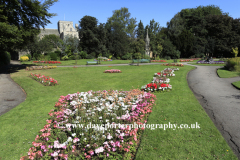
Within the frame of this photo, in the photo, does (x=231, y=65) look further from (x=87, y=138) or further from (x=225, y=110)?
(x=87, y=138)

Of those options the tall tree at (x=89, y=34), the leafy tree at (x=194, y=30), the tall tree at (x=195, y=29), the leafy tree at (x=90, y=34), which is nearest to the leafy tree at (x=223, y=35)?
the leafy tree at (x=194, y=30)

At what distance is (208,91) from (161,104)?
432cm

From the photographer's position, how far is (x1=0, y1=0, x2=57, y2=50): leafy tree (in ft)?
52.0

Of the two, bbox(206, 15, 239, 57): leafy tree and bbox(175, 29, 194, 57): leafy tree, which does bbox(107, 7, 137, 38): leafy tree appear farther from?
Answer: bbox(206, 15, 239, 57): leafy tree

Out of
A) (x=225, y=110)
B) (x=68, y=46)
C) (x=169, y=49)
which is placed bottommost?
(x=225, y=110)

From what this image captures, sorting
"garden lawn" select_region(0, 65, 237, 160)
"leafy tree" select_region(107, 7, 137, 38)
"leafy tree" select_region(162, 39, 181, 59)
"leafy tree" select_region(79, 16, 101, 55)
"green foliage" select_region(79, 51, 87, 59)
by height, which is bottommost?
"garden lawn" select_region(0, 65, 237, 160)

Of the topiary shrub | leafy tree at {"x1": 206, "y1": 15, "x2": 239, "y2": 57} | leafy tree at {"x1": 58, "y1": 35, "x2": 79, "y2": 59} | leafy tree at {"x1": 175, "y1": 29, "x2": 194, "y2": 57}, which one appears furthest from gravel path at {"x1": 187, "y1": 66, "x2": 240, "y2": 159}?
leafy tree at {"x1": 206, "y1": 15, "x2": 239, "y2": 57}

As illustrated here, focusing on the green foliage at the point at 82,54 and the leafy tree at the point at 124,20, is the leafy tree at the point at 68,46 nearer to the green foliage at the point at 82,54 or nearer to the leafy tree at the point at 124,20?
the green foliage at the point at 82,54

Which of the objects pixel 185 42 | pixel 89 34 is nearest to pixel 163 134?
pixel 89 34

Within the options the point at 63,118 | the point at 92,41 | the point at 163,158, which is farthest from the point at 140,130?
the point at 92,41

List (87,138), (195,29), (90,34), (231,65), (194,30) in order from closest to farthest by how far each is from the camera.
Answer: (87,138), (231,65), (90,34), (195,29), (194,30)

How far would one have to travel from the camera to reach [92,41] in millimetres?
44750

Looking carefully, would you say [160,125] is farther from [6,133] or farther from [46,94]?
[46,94]

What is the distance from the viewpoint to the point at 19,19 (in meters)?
19.0
